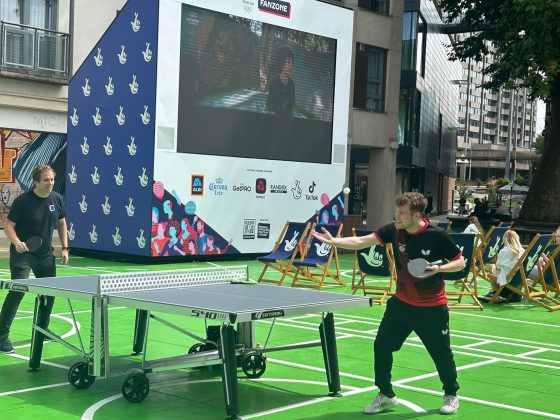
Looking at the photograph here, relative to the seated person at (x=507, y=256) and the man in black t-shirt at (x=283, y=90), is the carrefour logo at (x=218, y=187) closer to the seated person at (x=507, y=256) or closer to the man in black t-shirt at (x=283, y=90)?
the man in black t-shirt at (x=283, y=90)

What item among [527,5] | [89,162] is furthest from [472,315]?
[527,5]

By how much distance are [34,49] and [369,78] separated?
478 inches

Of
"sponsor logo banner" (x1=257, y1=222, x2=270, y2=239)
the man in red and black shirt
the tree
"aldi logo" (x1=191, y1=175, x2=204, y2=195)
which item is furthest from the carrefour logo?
the man in red and black shirt

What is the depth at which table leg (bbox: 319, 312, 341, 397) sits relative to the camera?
25.2ft

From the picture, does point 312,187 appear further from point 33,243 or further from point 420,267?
point 420,267

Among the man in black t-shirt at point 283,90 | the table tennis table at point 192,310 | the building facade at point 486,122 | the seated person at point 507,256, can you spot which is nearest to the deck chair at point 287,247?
the seated person at point 507,256

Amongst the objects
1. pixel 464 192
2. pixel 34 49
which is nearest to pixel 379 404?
pixel 34 49

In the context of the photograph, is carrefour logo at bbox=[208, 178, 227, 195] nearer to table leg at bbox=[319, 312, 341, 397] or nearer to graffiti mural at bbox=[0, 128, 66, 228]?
graffiti mural at bbox=[0, 128, 66, 228]

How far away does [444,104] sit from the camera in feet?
240

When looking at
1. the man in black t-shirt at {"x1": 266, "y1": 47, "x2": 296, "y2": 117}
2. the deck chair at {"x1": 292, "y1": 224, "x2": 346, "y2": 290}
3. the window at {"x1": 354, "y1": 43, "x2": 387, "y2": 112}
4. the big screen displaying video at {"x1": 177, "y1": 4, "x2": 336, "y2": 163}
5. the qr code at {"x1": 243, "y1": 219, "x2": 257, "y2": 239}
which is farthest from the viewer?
the window at {"x1": 354, "y1": 43, "x2": 387, "y2": 112}

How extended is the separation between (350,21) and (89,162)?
27.0ft

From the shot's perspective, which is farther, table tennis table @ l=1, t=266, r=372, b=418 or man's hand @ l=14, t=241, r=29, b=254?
man's hand @ l=14, t=241, r=29, b=254

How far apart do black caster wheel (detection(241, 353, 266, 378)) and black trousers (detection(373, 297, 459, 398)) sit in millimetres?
1505

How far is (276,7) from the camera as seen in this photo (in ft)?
75.1
